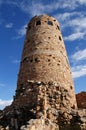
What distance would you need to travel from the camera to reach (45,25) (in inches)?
1374

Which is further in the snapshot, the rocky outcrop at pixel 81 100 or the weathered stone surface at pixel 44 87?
the rocky outcrop at pixel 81 100

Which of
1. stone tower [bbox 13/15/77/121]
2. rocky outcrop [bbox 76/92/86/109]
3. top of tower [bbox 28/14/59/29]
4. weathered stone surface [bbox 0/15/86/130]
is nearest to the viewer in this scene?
weathered stone surface [bbox 0/15/86/130]

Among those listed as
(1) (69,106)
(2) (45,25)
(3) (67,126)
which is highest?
(2) (45,25)

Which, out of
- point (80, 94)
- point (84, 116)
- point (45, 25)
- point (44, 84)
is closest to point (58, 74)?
point (44, 84)

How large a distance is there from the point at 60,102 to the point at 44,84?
285cm

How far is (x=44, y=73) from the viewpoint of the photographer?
2975cm

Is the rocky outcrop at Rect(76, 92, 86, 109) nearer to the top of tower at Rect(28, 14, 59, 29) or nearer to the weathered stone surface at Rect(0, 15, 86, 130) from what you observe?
the weathered stone surface at Rect(0, 15, 86, 130)

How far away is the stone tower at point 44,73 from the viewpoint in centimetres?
2715

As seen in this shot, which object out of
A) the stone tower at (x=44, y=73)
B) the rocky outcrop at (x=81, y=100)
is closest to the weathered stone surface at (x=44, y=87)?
the stone tower at (x=44, y=73)

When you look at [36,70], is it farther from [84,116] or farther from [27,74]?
[84,116]

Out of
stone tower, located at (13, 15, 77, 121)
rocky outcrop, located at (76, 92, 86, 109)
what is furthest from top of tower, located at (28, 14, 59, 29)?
rocky outcrop, located at (76, 92, 86, 109)

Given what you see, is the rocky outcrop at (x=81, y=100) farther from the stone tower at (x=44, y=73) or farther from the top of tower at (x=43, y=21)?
the top of tower at (x=43, y=21)

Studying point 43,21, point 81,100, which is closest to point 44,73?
point 43,21

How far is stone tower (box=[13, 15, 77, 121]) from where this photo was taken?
27.2m
